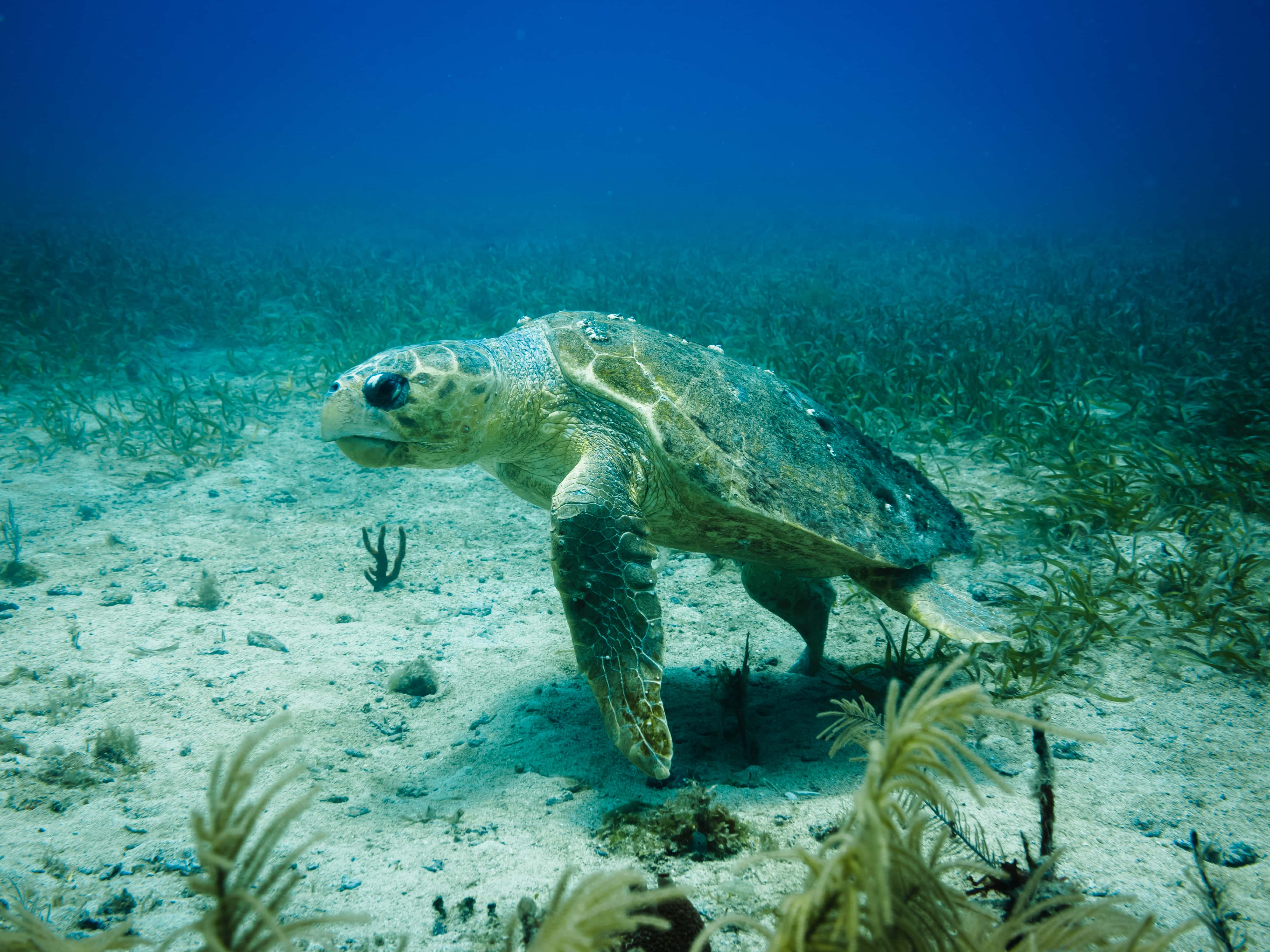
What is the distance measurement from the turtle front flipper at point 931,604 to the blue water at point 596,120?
23.4m

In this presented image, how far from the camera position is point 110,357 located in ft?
21.7

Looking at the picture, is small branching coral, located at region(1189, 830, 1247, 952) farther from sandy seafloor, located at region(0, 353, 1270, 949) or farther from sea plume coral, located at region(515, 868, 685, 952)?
sea plume coral, located at region(515, 868, 685, 952)

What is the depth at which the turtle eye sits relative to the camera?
2.58 meters

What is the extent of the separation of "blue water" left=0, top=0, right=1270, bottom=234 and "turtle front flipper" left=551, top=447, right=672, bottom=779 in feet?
76.1

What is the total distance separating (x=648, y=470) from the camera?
8.95 ft

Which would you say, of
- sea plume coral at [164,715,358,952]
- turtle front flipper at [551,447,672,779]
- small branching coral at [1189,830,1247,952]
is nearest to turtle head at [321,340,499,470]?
turtle front flipper at [551,447,672,779]

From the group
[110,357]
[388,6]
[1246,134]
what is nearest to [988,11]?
[1246,134]

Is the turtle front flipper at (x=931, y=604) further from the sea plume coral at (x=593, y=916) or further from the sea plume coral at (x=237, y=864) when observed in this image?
the sea plume coral at (x=237, y=864)

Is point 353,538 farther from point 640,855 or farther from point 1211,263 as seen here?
point 1211,263

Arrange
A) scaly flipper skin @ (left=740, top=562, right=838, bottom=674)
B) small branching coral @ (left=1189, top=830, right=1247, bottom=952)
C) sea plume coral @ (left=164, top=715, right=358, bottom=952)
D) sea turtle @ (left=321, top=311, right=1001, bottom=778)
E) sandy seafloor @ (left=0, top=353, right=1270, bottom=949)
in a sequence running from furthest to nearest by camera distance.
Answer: scaly flipper skin @ (left=740, top=562, right=838, bottom=674) → sea turtle @ (left=321, top=311, right=1001, bottom=778) → sandy seafloor @ (left=0, top=353, right=1270, bottom=949) → small branching coral @ (left=1189, top=830, right=1247, bottom=952) → sea plume coral @ (left=164, top=715, right=358, bottom=952)

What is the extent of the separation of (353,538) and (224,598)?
910 mm

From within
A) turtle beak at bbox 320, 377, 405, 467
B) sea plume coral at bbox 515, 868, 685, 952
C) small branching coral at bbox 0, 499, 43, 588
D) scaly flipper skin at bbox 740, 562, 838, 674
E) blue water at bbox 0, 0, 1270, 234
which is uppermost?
blue water at bbox 0, 0, 1270, 234

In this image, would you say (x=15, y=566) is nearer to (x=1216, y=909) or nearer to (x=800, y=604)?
(x=800, y=604)

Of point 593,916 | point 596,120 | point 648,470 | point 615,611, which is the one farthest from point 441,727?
point 596,120
